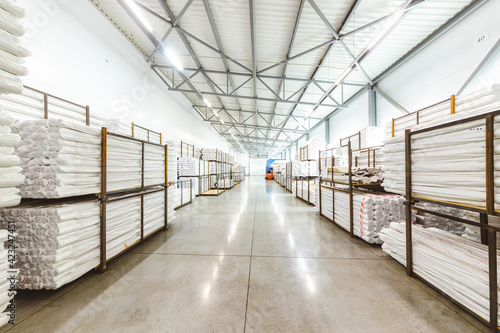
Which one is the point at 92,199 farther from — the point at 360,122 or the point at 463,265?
the point at 360,122

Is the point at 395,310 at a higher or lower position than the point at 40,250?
lower

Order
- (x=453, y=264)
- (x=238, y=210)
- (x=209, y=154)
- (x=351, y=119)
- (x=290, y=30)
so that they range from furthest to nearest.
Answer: (x=209, y=154) < (x=351, y=119) < (x=238, y=210) < (x=290, y=30) < (x=453, y=264)

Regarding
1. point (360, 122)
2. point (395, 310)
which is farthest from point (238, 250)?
point (360, 122)

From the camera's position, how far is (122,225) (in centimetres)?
282

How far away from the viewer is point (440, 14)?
4.69 metres

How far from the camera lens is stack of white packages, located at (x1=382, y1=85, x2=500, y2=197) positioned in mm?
1662

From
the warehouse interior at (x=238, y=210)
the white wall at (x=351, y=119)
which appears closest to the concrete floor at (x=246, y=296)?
the warehouse interior at (x=238, y=210)

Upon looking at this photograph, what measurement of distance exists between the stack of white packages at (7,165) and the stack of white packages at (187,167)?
22.5ft

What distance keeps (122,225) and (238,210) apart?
3.80 meters

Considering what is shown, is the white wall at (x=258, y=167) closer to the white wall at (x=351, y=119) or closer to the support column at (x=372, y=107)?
the white wall at (x=351, y=119)

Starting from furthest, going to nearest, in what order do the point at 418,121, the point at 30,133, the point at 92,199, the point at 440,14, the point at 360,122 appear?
the point at 360,122
the point at 440,14
the point at 418,121
the point at 92,199
the point at 30,133

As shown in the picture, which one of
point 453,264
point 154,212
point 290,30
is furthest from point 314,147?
point 154,212

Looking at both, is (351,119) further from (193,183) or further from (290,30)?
(193,183)

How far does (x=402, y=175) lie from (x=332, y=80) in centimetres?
726
